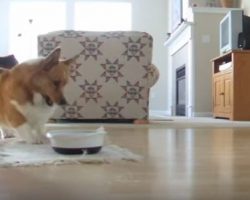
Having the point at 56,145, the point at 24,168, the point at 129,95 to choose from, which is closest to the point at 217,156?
the point at 56,145

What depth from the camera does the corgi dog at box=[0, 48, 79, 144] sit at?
163 cm

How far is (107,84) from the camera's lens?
131 inches

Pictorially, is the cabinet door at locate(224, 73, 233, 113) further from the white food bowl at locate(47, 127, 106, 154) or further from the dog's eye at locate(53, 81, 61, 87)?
the white food bowl at locate(47, 127, 106, 154)

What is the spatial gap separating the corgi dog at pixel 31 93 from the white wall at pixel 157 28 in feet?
20.2

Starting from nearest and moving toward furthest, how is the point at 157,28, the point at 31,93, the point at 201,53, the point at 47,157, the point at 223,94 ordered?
the point at 47,157 → the point at 31,93 → the point at 223,94 → the point at 201,53 → the point at 157,28

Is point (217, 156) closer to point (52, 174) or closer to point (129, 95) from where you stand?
point (52, 174)

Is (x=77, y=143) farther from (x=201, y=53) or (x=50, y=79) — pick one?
(x=201, y=53)

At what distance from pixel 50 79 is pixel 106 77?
1701 millimetres

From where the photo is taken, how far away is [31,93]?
1.64 metres

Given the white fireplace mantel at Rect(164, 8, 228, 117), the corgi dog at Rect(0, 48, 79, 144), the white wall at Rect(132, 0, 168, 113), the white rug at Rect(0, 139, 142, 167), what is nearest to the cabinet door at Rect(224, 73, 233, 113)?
the white fireplace mantel at Rect(164, 8, 228, 117)

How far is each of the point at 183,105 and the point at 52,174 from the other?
224 inches

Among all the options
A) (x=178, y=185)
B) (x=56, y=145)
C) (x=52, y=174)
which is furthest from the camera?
(x=56, y=145)

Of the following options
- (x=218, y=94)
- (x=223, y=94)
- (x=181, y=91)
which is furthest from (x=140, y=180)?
(x=181, y=91)

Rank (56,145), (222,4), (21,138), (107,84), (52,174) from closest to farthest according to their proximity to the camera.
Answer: (52,174) → (56,145) → (21,138) → (107,84) → (222,4)
